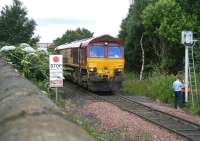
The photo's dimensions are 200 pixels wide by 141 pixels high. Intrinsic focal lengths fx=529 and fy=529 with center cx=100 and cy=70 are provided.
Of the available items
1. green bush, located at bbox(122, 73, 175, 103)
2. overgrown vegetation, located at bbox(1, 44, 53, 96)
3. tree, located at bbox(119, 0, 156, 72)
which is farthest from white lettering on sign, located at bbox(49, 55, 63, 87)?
tree, located at bbox(119, 0, 156, 72)

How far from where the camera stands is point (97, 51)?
2794cm

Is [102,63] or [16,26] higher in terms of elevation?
[16,26]

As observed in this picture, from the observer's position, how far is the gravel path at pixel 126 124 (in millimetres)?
14180

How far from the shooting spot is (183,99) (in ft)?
73.4

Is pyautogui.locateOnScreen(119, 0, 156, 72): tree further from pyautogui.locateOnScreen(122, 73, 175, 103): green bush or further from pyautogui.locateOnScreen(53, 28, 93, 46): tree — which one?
pyautogui.locateOnScreen(53, 28, 93, 46): tree

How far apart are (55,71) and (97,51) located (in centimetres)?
1041

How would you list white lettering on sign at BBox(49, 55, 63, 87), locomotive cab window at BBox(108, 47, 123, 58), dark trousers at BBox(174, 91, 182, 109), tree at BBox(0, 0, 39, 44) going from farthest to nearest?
1. tree at BBox(0, 0, 39, 44)
2. locomotive cab window at BBox(108, 47, 123, 58)
3. dark trousers at BBox(174, 91, 182, 109)
4. white lettering on sign at BBox(49, 55, 63, 87)

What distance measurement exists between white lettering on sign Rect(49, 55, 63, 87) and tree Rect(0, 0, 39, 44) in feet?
83.7

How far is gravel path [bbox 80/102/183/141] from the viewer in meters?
14.2

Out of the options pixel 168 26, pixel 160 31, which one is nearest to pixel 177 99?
pixel 168 26

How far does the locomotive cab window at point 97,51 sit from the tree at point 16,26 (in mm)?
16075

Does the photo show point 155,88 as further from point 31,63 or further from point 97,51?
point 31,63

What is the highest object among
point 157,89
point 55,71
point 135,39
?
point 135,39

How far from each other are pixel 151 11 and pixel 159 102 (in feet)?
47.8
